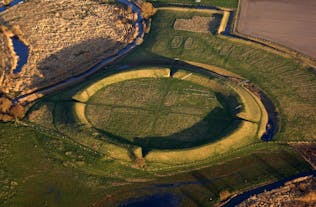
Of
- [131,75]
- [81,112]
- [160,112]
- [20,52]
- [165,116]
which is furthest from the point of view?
[20,52]

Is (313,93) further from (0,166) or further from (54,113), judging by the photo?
(0,166)

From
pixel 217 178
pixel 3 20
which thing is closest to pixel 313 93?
pixel 217 178

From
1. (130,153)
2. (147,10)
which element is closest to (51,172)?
(130,153)

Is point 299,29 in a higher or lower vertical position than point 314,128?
higher

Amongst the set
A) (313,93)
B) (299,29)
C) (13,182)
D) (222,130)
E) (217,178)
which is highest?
(299,29)

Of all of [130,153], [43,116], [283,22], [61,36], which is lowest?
[130,153]

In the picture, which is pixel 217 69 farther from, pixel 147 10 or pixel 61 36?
pixel 61 36

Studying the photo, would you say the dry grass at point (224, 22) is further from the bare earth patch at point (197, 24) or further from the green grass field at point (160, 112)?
the green grass field at point (160, 112)
